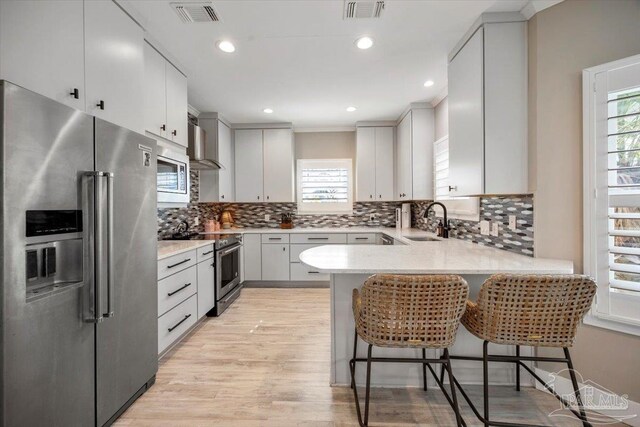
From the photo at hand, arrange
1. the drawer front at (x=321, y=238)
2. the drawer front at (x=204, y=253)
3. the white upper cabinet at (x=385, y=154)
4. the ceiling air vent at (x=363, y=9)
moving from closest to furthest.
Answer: the ceiling air vent at (x=363, y=9) < the drawer front at (x=204, y=253) < the drawer front at (x=321, y=238) < the white upper cabinet at (x=385, y=154)

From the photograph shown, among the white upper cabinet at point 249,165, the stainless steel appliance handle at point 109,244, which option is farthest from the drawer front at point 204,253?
the white upper cabinet at point 249,165

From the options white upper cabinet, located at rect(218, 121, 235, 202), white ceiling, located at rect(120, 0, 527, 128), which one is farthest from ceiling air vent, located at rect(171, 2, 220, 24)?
white upper cabinet, located at rect(218, 121, 235, 202)

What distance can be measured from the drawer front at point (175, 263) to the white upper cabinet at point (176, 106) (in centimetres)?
107

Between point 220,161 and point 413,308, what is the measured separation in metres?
3.48

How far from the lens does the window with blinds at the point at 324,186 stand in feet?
15.8

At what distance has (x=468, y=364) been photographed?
6.30 feet

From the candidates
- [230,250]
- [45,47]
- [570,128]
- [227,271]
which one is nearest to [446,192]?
[570,128]

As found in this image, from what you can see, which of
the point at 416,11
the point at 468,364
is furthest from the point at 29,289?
the point at 416,11

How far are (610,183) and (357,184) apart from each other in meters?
3.04

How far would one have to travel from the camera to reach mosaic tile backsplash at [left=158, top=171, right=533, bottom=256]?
6.74 ft

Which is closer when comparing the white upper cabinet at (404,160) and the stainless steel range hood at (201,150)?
the stainless steel range hood at (201,150)

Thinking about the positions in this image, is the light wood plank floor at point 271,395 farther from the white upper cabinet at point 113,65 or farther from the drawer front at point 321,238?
the white upper cabinet at point 113,65

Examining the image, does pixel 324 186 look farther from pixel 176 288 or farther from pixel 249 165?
pixel 176 288

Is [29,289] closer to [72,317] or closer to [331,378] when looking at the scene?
[72,317]
